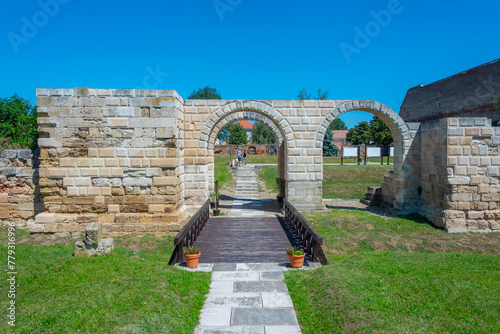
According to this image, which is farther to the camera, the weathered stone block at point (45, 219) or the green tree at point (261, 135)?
the green tree at point (261, 135)

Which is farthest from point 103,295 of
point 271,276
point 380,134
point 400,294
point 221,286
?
point 380,134

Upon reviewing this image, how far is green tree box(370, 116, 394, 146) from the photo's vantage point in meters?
38.7

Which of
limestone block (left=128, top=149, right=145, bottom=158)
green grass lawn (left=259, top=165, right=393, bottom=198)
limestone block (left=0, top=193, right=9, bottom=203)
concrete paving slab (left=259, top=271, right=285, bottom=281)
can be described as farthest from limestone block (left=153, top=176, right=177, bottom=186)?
green grass lawn (left=259, top=165, right=393, bottom=198)

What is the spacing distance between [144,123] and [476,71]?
97.3 feet

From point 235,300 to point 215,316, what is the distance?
574 millimetres

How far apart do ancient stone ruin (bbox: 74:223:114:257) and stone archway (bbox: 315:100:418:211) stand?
795 cm

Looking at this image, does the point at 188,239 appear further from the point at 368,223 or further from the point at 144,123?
the point at 368,223

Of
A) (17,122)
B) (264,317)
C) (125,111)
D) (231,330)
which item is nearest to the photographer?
(231,330)

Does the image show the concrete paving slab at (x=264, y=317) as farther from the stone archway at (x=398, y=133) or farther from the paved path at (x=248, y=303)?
the stone archway at (x=398, y=133)

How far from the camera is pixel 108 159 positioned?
9.25m

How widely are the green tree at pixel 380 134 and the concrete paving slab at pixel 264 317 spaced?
37.6m

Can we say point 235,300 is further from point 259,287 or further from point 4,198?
point 4,198

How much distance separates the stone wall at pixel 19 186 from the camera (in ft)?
33.0

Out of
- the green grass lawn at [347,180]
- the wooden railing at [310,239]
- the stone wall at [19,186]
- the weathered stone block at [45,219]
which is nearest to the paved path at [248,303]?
the wooden railing at [310,239]
